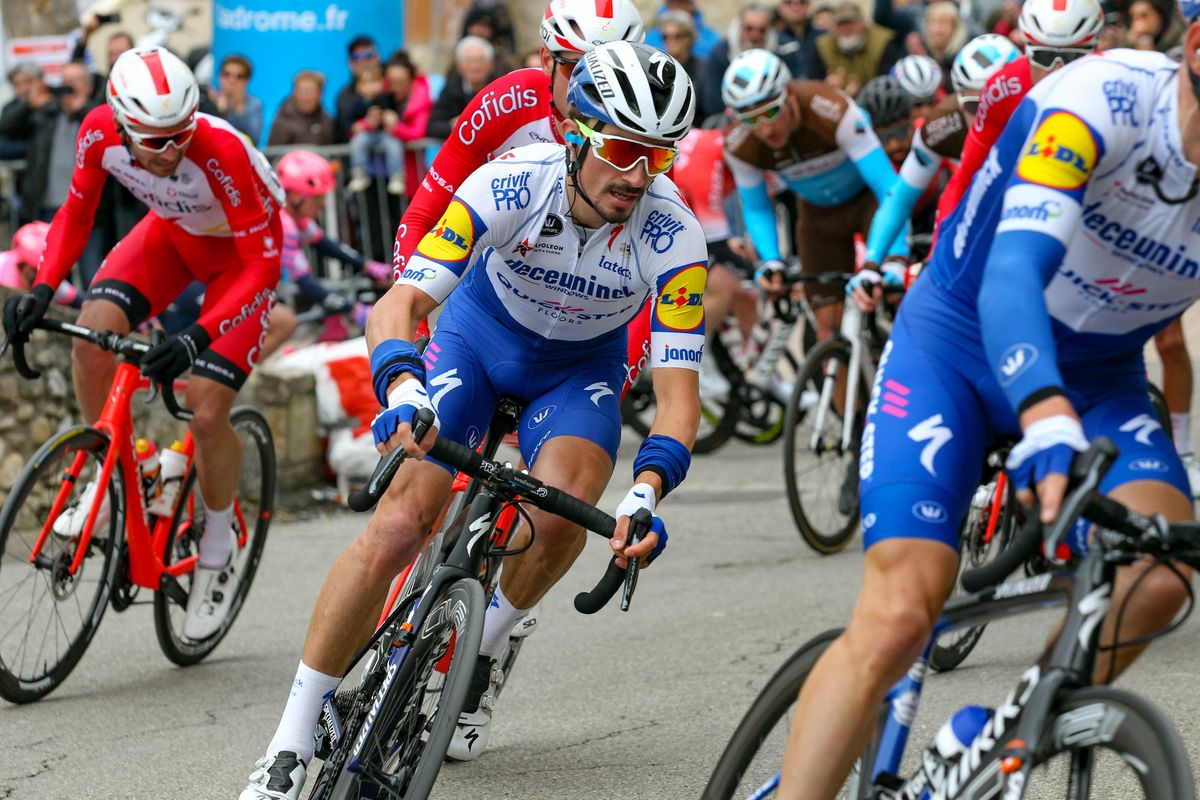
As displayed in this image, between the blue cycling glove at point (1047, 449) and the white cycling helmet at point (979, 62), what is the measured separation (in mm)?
5341

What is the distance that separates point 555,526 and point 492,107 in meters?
2.09

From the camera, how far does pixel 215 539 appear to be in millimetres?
6602

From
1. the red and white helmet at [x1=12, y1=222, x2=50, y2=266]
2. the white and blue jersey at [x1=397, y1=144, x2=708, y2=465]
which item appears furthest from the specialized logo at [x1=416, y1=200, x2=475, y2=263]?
the red and white helmet at [x1=12, y1=222, x2=50, y2=266]

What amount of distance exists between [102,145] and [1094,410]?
431 cm

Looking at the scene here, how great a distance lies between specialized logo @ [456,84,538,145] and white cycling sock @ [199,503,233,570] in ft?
5.82

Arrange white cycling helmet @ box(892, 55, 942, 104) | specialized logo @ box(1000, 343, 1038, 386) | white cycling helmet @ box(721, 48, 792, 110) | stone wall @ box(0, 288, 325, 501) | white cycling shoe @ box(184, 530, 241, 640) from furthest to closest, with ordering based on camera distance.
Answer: white cycling helmet @ box(892, 55, 942, 104)
stone wall @ box(0, 288, 325, 501)
white cycling helmet @ box(721, 48, 792, 110)
white cycling shoe @ box(184, 530, 241, 640)
specialized logo @ box(1000, 343, 1038, 386)

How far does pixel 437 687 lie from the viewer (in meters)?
3.91

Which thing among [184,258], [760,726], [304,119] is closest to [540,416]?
[760,726]

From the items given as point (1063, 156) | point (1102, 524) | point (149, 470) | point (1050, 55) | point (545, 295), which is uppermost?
point (1050, 55)

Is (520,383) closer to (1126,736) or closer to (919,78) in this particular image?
(1126,736)

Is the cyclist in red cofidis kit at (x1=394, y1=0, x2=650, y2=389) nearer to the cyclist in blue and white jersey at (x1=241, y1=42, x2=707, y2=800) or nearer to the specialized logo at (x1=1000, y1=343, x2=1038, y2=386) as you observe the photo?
the cyclist in blue and white jersey at (x1=241, y1=42, x2=707, y2=800)

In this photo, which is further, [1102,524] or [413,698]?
[413,698]

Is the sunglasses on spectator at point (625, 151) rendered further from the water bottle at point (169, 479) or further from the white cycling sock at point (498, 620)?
the water bottle at point (169, 479)

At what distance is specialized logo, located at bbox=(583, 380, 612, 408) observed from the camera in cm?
478
